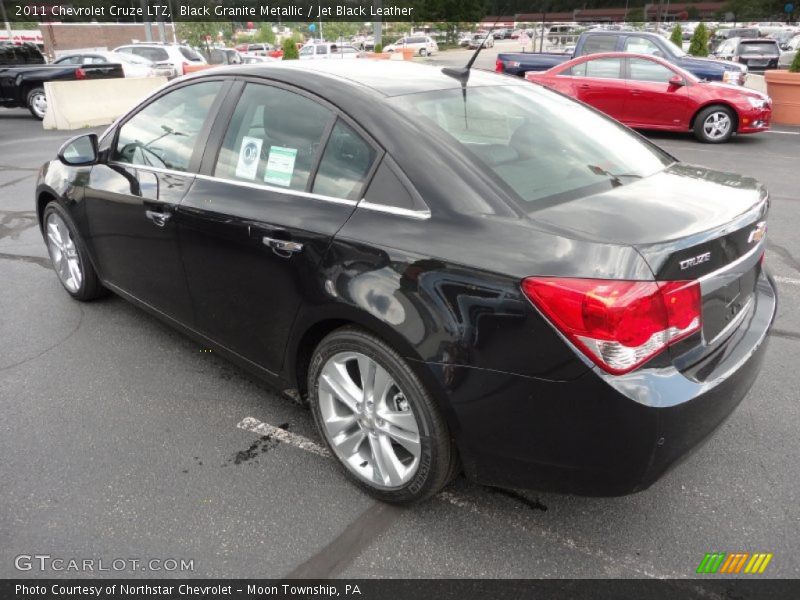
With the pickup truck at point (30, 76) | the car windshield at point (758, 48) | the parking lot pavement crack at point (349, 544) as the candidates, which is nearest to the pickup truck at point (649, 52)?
the pickup truck at point (30, 76)

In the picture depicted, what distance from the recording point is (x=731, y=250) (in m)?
2.05

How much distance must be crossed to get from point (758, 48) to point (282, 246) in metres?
26.4

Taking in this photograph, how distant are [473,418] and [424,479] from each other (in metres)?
0.38

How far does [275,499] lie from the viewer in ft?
8.22

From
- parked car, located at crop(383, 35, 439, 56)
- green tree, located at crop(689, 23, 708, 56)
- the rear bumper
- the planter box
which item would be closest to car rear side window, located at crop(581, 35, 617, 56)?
the planter box

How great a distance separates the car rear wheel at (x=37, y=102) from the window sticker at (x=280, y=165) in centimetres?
1480

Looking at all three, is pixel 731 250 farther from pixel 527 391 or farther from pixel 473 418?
pixel 473 418

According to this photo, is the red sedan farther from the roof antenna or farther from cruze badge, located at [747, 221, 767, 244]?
cruze badge, located at [747, 221, 767, 244]

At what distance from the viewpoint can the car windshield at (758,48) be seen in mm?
22969

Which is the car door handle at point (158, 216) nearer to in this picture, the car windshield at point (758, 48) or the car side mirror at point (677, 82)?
the car side mirror at point (677, 82)

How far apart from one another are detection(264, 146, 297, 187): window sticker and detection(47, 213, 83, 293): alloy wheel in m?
2.15

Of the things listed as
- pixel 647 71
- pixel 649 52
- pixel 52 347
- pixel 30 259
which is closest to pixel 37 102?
pixel 30 259

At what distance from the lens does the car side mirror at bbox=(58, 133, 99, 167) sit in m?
3.63

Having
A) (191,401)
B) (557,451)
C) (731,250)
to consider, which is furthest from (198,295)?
(731,250)
